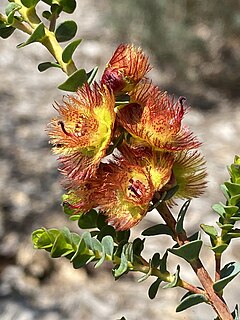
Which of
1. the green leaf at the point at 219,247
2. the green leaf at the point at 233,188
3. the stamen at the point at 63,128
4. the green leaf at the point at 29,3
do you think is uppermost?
the green leaf at the point at 29,3

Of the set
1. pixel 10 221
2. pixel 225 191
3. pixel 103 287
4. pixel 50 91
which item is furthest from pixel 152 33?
pixel 225 191

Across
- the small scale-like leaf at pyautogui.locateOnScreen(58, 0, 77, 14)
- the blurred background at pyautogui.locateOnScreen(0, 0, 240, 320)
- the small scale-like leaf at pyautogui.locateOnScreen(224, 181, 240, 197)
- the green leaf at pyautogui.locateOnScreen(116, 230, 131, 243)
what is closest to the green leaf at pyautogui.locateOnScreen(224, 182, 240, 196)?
the small scale-like leaf at pyautogui.locateOnScreen(224, 181, 240, 197)

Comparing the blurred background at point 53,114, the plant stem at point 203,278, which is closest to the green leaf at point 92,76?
Answer: the plant stem at point 203,278

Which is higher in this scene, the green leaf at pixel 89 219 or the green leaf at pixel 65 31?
the green leaf at pixel 65 31

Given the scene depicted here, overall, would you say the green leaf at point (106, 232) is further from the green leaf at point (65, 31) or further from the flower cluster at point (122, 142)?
the green leaf at point (65, 31)

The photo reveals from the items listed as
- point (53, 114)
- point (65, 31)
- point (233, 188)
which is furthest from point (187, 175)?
point (53, 114)

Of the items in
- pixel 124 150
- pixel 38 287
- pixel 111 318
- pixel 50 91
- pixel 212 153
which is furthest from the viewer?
pixel 50 91

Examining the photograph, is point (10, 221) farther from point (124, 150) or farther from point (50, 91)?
point (124, 150)

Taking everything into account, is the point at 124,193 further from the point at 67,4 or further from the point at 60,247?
the point at 67,4
